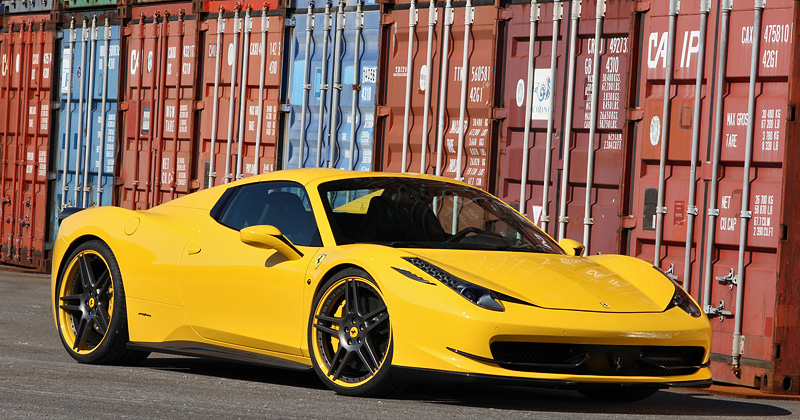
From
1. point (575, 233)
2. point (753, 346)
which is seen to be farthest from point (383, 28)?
point (753, 346)

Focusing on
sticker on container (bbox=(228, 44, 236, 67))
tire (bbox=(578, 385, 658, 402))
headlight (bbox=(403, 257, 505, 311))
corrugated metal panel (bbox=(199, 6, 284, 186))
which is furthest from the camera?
sticker on container (bbox=(228, 44, 236, 67))

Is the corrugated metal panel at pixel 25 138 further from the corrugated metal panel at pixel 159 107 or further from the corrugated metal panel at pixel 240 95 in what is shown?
the corrugated metal panel at pixel 240 95

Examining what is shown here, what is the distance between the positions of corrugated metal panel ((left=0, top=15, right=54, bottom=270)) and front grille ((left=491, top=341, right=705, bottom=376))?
1169cm

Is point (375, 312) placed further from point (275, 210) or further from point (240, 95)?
point (240, 95)

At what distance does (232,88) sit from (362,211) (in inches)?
278

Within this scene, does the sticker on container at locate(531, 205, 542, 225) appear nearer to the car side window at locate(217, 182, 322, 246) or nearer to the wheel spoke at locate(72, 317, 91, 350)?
the car side window at locate(217, 182, 322, 246)

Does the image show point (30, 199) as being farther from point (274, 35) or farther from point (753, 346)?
point (753, 346)

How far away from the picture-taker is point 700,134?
8.96 m

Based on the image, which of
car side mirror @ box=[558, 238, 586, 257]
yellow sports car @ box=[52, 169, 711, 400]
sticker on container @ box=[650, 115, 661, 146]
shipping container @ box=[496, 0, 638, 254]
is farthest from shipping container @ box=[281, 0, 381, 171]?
car side mirror @ box=[558, 238, 586, 257]

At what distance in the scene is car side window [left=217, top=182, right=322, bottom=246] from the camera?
258 inches

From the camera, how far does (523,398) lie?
20.8 feet

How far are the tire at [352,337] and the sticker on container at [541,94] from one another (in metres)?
4.42

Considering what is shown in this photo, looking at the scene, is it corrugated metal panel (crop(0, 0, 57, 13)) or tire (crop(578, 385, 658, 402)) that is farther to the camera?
corrugated metal panel (crop(0, 0, 57, 13))

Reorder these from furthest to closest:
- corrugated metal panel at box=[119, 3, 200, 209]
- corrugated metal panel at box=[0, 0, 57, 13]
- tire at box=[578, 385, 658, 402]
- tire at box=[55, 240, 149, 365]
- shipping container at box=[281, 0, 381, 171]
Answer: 1. corrugated metal panel at box=[0, 0, 57, 13]
2. corrugated metal panel at box=[119, 3, 200, 209]
3. shipping container at box=[281, 0, 381, 171]
4. tire at box=[55, 240, 149, 365]
5. tire at box=[578, 385, 658, 402]
